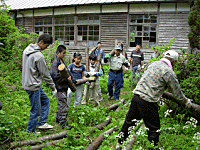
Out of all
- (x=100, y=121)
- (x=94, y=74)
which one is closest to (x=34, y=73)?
(x=100, y=121)

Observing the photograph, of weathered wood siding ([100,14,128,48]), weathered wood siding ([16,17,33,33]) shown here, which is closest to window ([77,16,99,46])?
weathered wood siding ([100,14,128,48])

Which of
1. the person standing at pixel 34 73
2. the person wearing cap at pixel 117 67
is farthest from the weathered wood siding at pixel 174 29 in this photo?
the person standing at pixel 34 73

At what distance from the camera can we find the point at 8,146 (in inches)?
151

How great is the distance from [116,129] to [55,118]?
1853 millimetres

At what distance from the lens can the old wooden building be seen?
11891 millimetres

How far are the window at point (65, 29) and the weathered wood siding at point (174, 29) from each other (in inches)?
255

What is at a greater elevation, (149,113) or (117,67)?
(117,67)

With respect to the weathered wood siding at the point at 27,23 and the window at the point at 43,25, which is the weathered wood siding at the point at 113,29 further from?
the weathered wood siding at the point at 27,23

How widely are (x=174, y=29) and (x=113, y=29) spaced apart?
13.0ft

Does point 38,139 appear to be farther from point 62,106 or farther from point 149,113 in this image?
point 149,113

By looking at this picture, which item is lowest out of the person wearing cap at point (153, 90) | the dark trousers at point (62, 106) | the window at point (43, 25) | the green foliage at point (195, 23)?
the dark trousers at point (62, 106)

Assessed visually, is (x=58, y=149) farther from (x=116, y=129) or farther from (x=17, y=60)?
(x=17, y=60)

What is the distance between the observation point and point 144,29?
1278 centimetres

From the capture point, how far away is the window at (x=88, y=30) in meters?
14.0
